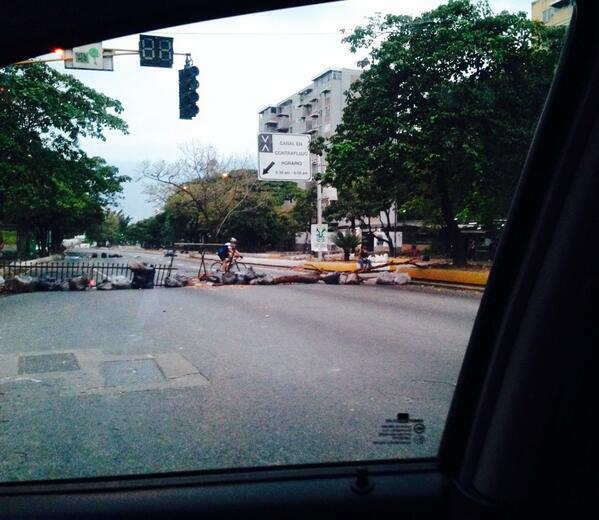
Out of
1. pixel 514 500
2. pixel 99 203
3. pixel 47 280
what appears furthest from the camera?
pixel 47 280

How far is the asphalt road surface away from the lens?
2.29 m

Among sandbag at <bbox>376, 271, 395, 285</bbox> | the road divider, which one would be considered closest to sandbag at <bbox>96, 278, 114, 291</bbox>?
the road divider

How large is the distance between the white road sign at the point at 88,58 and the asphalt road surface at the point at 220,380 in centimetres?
161

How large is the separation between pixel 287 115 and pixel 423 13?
878 millimetres

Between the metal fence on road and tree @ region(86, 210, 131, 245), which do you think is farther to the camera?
the metal fence on road

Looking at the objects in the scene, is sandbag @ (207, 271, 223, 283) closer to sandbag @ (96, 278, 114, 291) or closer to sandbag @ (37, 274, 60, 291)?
sandbag @ (96, 278, 114, 291)

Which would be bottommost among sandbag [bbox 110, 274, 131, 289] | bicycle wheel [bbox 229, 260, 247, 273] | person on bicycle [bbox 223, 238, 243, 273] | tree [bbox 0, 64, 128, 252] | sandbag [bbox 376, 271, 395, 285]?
sandbag [bbox 110, 274, 131, 289]

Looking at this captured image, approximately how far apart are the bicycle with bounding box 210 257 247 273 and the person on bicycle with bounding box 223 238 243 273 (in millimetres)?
27

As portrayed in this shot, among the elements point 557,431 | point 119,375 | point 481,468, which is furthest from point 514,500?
point 119,375

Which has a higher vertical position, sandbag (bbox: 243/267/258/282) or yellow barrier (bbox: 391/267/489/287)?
yellow barrier (bbox: 391/267/489/287)

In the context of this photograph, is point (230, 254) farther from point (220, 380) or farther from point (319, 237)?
point (220, 380)

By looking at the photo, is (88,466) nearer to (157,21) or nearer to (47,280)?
(157,21)

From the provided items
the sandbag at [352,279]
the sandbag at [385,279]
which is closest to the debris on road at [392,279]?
the sandbag at [385,279]

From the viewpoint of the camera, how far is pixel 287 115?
3.04m
